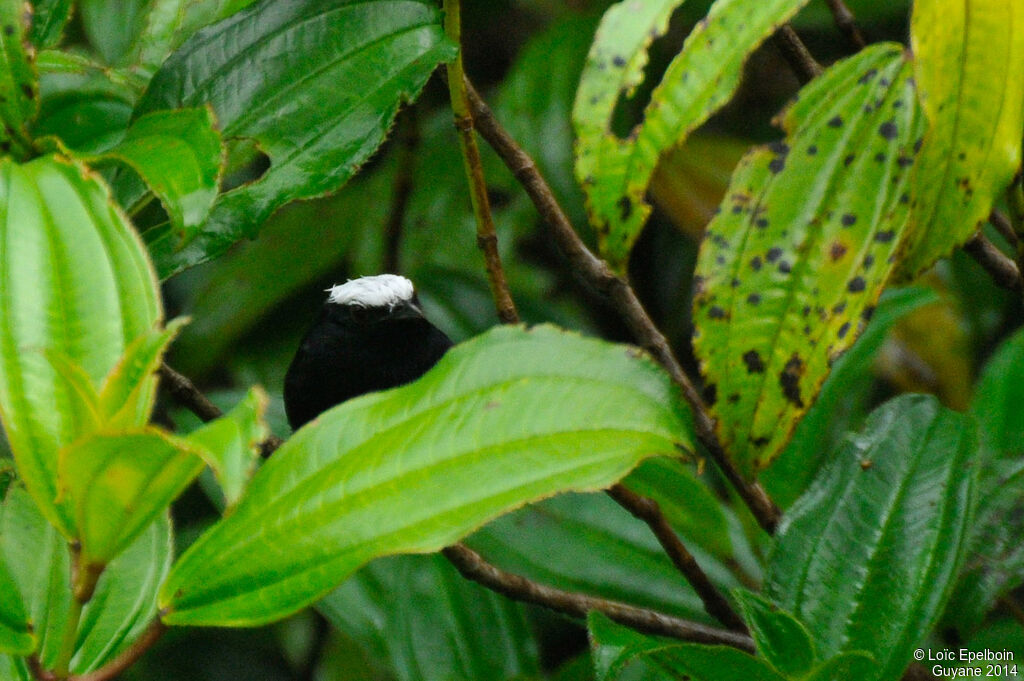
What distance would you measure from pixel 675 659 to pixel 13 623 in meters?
0.42

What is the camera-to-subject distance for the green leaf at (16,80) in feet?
2.43

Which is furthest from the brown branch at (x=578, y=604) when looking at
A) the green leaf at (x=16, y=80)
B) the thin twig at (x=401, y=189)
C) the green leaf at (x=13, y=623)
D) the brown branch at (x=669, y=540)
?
the thin twig at (x=401, y=189)

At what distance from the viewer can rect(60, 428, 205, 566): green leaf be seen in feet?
1.71

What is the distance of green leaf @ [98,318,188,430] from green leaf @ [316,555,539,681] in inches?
21.7

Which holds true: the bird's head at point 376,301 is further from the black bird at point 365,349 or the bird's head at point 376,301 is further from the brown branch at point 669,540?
the brown branch at point 669,540

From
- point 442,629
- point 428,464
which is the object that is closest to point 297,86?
point 428,464

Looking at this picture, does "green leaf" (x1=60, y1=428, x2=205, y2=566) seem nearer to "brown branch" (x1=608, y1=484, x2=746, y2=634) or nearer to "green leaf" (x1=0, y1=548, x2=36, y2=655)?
"green leaf" (x1=0, y1=548, x2=36, y2=655)

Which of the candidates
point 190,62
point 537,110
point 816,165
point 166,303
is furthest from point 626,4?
point 166,303

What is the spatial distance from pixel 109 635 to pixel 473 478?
31 cm

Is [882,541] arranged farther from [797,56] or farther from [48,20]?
[48,20]

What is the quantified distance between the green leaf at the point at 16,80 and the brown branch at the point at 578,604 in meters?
0.46

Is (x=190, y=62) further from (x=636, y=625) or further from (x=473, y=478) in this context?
(x=636, y=625)

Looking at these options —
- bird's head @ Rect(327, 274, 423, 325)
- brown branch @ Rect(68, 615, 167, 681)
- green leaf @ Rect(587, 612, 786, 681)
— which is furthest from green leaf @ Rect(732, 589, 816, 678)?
bird's head @ Rect(327, 274, 423, 325)

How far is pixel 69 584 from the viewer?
75cm
